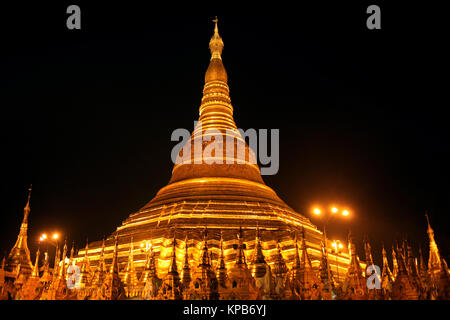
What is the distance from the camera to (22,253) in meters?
23.0

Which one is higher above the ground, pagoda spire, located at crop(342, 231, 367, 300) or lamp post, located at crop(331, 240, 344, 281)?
lamp post, located at crop(331, 240, 344, 281)

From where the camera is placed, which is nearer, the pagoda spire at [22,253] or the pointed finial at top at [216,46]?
the pagoda spire at [22,253]

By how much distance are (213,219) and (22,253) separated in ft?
38.7

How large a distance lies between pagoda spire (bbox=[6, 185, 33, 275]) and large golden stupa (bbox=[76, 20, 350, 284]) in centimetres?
430

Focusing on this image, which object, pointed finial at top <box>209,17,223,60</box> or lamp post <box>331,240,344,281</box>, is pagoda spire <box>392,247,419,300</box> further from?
pointed finial at top <box>209,17,223,60</box>

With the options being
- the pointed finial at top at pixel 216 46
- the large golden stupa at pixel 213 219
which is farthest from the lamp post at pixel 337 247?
the pointed finial at top at pixel 216 46

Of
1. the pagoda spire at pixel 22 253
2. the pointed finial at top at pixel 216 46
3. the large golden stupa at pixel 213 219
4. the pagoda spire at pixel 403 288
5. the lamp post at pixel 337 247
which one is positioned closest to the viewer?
the pagoda spire at pixel 403 288

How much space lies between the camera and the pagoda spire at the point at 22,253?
22.0 meters

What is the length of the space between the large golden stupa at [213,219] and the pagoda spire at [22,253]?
4.30 metres

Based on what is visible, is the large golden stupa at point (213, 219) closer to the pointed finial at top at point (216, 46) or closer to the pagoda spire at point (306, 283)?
the pagoda spire at point (306, 283)

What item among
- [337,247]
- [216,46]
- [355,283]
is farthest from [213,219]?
[216,46]

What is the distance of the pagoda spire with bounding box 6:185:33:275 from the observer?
22.0 meters

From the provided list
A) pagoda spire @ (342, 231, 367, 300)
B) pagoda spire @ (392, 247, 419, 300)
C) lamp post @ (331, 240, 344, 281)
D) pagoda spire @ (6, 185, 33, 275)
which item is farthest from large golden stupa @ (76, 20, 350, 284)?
pagoda spire @ (392, 247, 419, 300)
